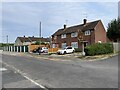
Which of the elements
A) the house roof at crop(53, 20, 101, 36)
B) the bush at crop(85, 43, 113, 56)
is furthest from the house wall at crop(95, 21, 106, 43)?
the bush at crop(85, 43, 113, 56)

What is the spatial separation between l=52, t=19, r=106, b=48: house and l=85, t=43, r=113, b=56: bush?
Result: 37.5 feet

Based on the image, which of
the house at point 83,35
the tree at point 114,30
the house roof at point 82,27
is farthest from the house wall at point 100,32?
the tree at point 114,30

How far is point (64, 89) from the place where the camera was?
11227mm

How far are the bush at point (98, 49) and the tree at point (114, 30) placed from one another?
49.5ft

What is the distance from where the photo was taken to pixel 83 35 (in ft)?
209

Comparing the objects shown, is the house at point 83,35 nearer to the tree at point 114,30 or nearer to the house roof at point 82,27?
the house roof at point 82,27

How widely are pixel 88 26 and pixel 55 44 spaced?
17292 mm

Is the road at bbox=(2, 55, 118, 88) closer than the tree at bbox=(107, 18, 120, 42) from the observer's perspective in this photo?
Yes

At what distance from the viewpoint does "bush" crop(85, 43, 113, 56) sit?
40000mm

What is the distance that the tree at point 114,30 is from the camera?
5790 centimetres

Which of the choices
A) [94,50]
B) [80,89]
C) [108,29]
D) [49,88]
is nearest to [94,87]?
[80,89]

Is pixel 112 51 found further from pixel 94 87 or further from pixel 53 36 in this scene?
pixel 53 36

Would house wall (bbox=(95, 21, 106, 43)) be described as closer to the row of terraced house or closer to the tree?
the row of terraced house

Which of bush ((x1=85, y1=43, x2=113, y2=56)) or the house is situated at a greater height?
the house
